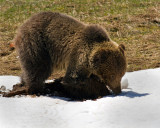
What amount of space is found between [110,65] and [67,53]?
1.04m

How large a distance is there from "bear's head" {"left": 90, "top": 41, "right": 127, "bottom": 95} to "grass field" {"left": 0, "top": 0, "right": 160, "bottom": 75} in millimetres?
2764

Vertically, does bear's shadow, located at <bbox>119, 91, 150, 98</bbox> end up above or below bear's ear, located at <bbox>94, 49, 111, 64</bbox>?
below

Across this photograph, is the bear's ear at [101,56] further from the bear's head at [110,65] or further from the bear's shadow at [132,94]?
the bear's shadow at [132,94]

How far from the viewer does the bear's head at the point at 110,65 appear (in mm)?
6301

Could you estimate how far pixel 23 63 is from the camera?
7125mm

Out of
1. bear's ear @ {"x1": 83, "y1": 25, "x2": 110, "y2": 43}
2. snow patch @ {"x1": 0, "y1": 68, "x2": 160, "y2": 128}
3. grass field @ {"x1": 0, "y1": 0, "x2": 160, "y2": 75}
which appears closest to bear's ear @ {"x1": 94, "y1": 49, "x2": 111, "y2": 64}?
bear's ear @ {"x1": 83, "y1": 25, "x2": 110, "y2": 43}

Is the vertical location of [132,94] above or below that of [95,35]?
below

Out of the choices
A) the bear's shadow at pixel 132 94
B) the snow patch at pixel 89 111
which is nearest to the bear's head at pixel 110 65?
the bear's shadow at pixel 132 94

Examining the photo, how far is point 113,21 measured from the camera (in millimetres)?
13688

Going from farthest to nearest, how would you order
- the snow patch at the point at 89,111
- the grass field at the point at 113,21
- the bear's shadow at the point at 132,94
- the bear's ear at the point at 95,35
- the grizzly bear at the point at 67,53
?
the grass field at the point at 113,21 < the bear's ear at the point at 95,35 < the grizzly bear at the point at 67,53 < the bear's shadow at the point at 132,94 < the snow patch at the point at 89,111

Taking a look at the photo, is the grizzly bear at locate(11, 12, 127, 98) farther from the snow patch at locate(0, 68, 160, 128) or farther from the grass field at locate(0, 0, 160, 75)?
the grass field at locate(0, 0, 160, 75)

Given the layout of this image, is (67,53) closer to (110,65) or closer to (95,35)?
(95,35)

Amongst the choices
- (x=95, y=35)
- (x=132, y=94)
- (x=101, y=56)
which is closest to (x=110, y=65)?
(x=101, y=56)

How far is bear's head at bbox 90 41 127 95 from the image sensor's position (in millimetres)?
6301
